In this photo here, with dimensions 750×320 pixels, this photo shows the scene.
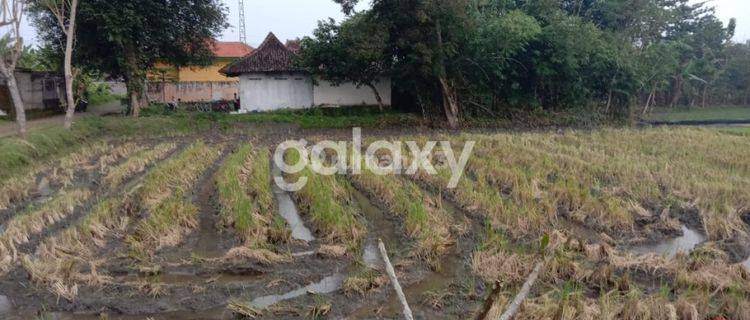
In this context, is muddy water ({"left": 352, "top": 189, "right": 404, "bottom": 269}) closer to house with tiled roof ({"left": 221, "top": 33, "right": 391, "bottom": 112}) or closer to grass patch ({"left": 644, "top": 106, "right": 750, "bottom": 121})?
house with tiled roof ({"left": 221, "top": 33, "right": 391, "bottom": 112})

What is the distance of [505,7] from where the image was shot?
778 inches

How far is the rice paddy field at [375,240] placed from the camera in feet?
15.0

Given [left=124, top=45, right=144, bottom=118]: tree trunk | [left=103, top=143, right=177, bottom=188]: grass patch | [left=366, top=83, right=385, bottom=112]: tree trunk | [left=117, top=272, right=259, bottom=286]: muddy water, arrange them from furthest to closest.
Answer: [left=366, top=83, right=385, bottom=112]: tree trunk < [left=124, top=45, right=144, bottom=118]: tree trunk < [left=103, top=143, right=177, bottom=188]: grass patch < [left=117, top=272, right=259, bottom=286]: muddy water

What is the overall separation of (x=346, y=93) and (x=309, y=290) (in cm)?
1696

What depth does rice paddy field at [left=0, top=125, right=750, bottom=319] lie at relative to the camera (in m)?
4.57

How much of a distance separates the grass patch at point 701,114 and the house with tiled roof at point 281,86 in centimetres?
1302

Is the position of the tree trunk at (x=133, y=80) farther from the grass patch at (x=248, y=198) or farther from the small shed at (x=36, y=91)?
the grass patch at (x=248, y=198)

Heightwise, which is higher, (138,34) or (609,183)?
→ (138,34)

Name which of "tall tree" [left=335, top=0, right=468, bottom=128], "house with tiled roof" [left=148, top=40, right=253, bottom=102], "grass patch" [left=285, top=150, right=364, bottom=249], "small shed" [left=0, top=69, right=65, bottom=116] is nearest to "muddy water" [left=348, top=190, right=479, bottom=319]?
"grass patch" [left=285, top=150, right=364, bottom=249]

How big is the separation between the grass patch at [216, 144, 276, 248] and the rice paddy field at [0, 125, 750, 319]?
0.12ft

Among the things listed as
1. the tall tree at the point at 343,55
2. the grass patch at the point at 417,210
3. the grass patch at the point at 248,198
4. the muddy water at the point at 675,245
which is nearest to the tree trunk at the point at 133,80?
the tall tree at the point at 343,55

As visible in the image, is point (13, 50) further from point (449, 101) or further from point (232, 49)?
point (232, 49)

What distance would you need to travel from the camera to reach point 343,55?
18141mm

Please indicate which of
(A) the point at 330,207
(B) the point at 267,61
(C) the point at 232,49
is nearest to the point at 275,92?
(B) the point at 267,61
